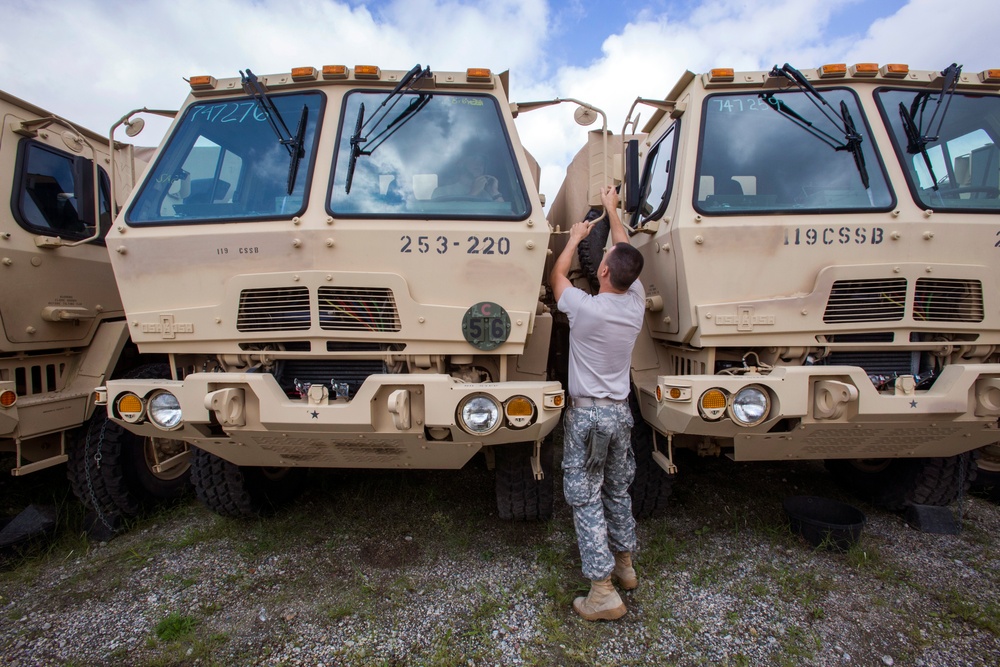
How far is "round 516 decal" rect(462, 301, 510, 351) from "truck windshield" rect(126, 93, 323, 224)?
1.09 m

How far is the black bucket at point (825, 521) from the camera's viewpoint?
3186 millimetres

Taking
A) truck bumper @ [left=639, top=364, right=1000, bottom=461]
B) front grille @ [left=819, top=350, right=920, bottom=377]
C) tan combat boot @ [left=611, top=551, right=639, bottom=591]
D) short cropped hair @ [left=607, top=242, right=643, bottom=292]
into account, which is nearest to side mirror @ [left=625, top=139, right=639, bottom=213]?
short cropped hair @ [left=607, top=242, right=643, bottom=292]

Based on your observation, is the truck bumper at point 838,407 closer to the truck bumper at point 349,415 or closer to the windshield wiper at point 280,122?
the truck bumper at point 349,415

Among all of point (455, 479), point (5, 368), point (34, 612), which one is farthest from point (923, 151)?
point (5, 368)

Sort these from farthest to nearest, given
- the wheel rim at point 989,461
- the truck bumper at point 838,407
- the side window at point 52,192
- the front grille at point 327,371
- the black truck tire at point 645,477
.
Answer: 1. the wheel rim at point 989,461
2. the side window at point 52,192
3. the black truck tire at point 645,477
4. the front grille at point 327,371
5. the truck bumper at point 838,407

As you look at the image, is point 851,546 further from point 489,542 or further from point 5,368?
point 5,368

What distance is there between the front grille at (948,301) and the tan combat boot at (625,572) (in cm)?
196

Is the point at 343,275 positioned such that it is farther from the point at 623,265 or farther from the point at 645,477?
the point at 645,477

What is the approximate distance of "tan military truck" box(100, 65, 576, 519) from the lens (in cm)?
267

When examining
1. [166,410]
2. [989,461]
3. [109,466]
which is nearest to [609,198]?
[166,410]

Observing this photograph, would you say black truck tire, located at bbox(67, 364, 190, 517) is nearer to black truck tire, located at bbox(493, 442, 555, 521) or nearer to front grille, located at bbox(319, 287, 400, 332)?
front grille, located at bbox(319, 287, 400, 332)

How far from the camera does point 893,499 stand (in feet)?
12.0

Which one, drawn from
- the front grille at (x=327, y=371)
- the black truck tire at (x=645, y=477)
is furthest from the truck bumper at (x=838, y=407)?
the front grille at (x=327, y=371)

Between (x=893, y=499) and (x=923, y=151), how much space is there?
A: 2.21 meters
